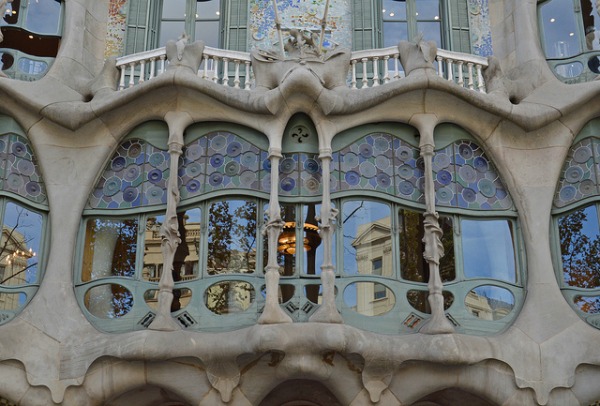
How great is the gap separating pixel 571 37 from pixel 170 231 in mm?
7211

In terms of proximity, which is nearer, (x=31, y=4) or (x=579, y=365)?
(x=579, y=365)

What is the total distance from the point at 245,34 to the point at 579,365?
7.40 metres

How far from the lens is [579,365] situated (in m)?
12.4

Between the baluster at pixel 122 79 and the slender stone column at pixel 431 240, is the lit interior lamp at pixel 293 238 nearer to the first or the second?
the slender stone column at pixel 431 240

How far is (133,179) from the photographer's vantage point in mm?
13555

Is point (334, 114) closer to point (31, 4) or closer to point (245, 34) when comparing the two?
point (245, 34)

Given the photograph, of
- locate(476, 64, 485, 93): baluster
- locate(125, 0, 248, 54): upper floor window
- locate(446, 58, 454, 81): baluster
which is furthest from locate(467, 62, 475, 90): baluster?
locate(125, 0, 248, 54): upper floor window

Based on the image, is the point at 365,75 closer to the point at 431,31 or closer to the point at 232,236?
the point at 431,31

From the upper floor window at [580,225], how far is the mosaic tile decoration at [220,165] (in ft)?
14.7

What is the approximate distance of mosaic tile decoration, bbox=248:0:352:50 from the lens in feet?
49.3

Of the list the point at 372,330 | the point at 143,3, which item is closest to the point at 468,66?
Result: the point at 372,330

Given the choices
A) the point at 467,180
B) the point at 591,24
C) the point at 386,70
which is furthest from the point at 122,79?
the point at 591,24

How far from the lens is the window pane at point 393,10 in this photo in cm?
1545

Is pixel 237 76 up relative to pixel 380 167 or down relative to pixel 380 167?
up
